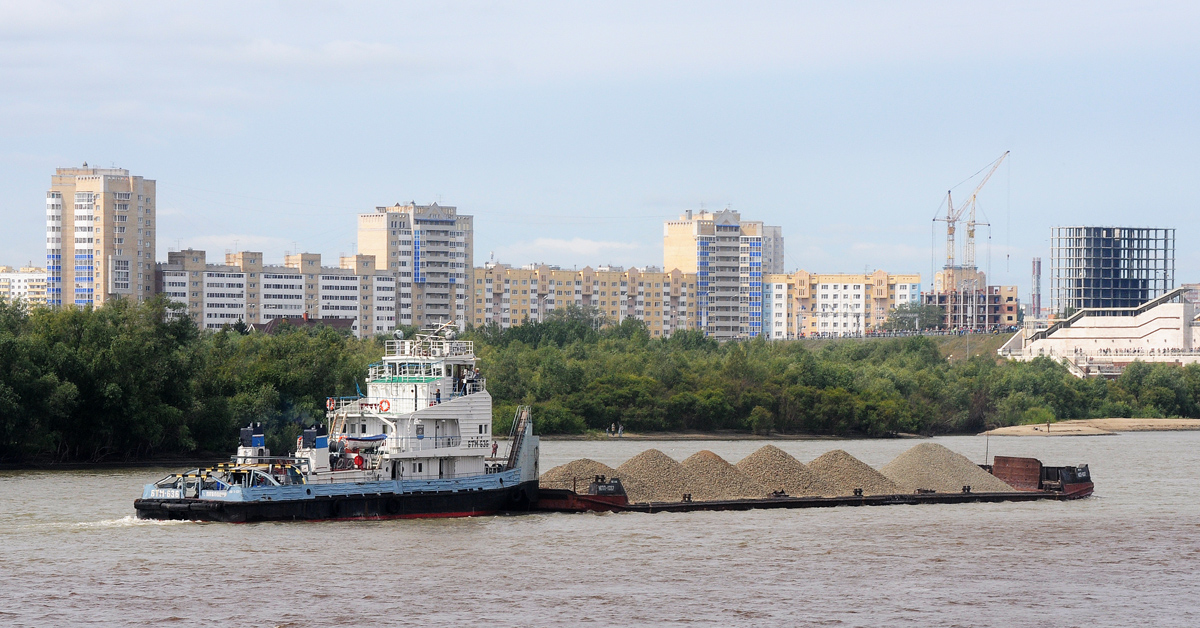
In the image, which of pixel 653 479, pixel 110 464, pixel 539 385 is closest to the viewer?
pixel 653 479

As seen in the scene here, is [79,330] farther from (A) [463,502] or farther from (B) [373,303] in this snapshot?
(B) [373,303]

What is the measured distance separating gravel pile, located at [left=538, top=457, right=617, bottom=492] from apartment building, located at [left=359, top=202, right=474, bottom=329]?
131 m

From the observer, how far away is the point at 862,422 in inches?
4267

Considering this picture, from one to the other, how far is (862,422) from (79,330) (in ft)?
202

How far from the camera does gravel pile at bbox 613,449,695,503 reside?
4606cm

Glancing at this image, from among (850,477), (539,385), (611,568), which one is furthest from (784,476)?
(539,385)

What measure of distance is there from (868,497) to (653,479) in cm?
775

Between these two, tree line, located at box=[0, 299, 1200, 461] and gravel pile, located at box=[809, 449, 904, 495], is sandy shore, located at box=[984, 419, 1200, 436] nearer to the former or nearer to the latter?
tree line, located at box=[0, 299, 1200, 461]

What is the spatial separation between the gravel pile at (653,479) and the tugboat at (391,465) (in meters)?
3.29

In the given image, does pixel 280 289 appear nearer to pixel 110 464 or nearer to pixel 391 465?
pixel 110 464

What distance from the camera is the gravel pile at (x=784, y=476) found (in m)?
48.3

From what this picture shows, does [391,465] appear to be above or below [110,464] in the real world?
above

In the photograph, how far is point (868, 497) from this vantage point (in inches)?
1906

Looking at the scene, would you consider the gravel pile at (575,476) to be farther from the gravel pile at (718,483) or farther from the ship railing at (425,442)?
the ship railing at (425,442)
